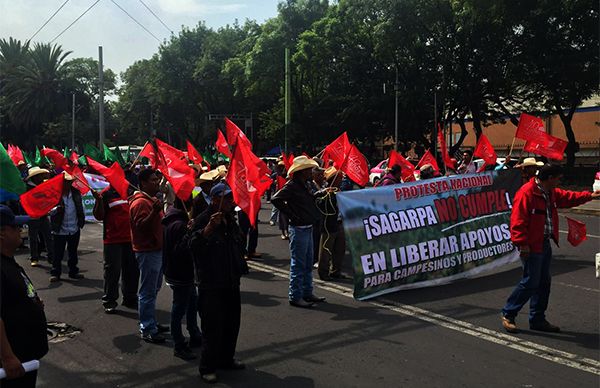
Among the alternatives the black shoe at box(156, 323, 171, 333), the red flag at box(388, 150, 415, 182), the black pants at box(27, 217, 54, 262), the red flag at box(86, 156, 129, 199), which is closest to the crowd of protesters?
the black shoe at box(156, 323, 171, 333)

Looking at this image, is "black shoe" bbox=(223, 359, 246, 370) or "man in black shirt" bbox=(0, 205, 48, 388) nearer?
"man in black shirt" bbox=(0, 205, 48, 388)

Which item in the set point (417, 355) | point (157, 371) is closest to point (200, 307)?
point (157, 371)

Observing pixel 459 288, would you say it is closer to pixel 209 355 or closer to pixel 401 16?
pixel 209 355

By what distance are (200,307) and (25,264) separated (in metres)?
6.47

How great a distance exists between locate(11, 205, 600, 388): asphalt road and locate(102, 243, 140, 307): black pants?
7.6 inches

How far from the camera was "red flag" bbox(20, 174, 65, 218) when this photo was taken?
5.92 m

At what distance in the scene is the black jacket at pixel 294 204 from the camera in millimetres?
6828

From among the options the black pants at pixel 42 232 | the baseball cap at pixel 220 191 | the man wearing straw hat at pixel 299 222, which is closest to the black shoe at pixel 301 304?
the man wearing straw hat at pixel 299 222

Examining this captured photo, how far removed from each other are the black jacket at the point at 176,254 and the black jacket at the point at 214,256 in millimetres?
400

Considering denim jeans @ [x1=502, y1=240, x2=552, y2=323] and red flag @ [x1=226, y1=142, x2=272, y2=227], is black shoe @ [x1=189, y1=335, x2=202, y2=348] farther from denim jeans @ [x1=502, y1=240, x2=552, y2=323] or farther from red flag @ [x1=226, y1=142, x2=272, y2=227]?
denim jeans @ [x1=502, y1=240, x2=552, y2=323]

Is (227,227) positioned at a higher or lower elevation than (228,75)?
lower

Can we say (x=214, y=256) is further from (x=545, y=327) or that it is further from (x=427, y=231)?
(x=427, y=231)

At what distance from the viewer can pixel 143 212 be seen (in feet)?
18.2

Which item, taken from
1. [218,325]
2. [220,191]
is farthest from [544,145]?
[218,325]
